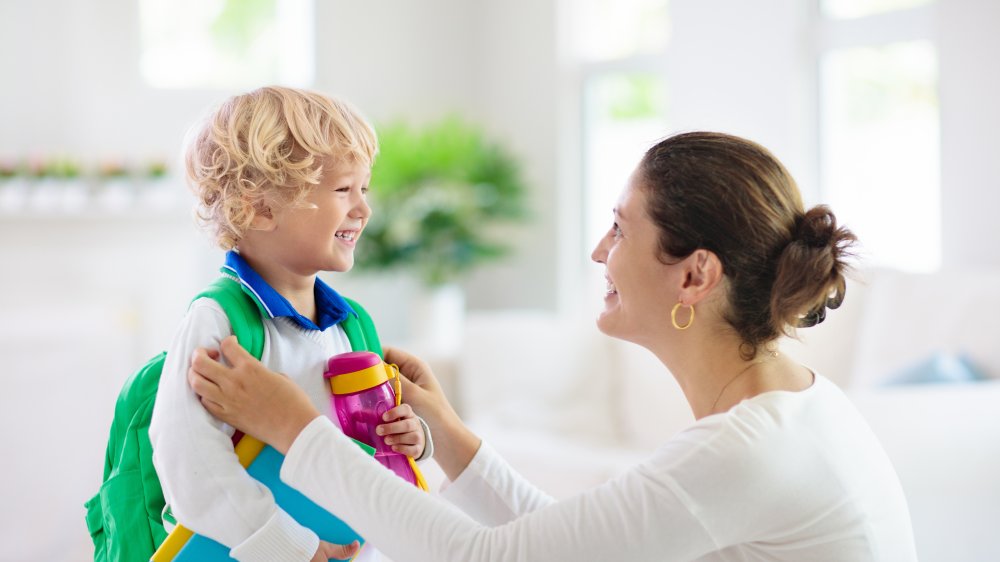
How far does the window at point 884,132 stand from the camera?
401 centimetres

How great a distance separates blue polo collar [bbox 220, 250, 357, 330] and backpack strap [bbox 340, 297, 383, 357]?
2 centimetres

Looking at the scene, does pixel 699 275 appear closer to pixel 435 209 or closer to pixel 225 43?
pixel 435 209

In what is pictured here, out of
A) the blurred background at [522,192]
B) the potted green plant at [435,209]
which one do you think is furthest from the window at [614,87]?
the potted green plant at [435,209]

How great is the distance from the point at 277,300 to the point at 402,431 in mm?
236

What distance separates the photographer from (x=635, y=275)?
A: 1.35 m

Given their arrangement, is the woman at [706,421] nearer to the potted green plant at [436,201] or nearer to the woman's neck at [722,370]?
the woman's neck at [722,370]

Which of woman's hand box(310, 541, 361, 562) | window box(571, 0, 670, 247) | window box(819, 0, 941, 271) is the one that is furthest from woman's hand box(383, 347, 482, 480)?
window box(571, 0, 670, 247)

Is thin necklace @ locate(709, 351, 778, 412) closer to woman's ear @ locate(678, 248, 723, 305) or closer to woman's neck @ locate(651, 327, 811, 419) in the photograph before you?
woman's neck @ locate(651, 327, 811, 419)

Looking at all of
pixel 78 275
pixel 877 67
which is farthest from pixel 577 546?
pixel 78 275

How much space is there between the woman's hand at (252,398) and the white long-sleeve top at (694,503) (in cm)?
3

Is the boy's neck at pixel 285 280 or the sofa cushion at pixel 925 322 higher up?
the boy's neck at pixel 285 280

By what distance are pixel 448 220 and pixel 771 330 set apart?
364cm

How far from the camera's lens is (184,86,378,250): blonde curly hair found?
132 centimetres

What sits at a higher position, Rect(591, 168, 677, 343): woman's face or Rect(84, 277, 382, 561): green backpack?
Rect(591, 168, 677, 343): woman's face
